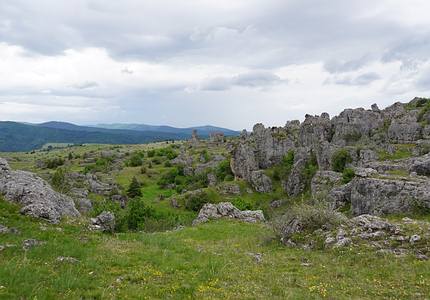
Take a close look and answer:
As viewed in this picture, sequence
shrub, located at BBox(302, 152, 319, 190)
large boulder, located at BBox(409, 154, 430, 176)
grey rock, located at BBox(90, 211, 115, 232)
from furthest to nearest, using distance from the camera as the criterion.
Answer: shrub, located at BBox(302, 152, 319, 190) < large boulder, located at BBox(409, 154, 430, 176) < grey rock, located at BBox(90, 211, 115, 232)

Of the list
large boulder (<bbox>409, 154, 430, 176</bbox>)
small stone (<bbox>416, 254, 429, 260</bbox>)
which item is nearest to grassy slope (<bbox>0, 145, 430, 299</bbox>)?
small stone (<bbox>416, 254, 429, 260</bbox>)

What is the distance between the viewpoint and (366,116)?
343 ft

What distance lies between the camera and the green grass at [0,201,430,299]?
15.6 metres

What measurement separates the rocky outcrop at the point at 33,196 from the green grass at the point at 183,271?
1250 mm

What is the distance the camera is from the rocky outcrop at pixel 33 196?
1105 inches

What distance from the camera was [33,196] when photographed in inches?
1160

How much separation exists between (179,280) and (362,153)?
6772 cm

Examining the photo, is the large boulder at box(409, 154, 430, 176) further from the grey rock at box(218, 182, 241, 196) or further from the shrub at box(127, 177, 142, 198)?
the shrub at box(127, 177, 142, 198)

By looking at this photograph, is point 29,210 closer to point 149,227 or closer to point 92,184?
point 149,227

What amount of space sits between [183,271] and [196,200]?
252 ft

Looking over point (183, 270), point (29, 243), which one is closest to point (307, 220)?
point (183, 270)

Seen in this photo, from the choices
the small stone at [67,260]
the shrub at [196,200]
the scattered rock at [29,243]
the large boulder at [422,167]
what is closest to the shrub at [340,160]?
the shrub at [196,200]

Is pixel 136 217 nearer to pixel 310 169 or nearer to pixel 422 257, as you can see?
pixel 310 169

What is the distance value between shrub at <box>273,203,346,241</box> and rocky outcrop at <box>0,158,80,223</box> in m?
14.9
